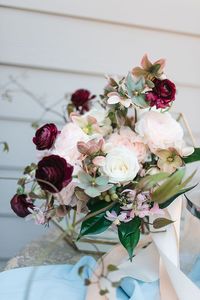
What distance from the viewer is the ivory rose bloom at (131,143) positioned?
79cm

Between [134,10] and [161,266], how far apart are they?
0.88 metres

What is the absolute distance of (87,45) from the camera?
1.36 meters

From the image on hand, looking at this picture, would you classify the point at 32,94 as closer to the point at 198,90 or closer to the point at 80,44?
the point at 80,44

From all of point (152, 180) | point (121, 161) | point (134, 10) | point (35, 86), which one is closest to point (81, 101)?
point (35, 86)

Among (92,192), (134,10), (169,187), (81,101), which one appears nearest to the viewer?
(169,187)

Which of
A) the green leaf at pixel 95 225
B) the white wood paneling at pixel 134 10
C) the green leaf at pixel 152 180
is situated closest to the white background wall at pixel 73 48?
the white wood paneling at pixel 134 10

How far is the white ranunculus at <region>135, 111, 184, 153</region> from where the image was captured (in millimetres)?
781

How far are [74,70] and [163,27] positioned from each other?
32 centimetres

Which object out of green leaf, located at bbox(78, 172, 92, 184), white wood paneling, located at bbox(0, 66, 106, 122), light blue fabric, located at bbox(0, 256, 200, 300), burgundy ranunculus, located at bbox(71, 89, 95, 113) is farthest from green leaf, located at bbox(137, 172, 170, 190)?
white wood paneling, located at bbox(0, 66, 106, 122)

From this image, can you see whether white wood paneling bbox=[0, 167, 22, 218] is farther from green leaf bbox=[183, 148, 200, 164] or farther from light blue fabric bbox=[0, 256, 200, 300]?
green leaf bbox=[183, 148, 200, 164]

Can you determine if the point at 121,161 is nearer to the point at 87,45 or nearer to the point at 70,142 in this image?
the point at 70,142

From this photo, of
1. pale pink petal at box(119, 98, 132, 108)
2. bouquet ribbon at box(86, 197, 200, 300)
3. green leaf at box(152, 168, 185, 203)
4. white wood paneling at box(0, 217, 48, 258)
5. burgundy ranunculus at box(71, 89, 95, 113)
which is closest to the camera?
green leaf at box(152, 168, 185, 203)

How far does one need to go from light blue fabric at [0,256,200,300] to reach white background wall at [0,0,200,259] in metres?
0.59

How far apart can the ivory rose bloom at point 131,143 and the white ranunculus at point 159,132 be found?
12 millimetres
